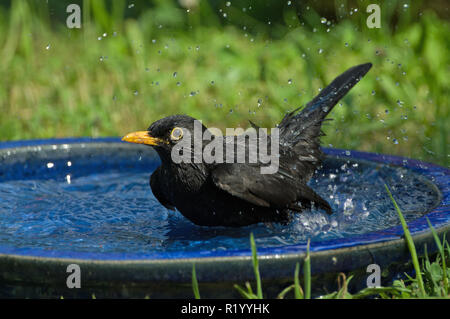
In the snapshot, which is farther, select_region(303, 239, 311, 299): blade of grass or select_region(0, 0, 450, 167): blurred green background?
select_region(0, 0, 450, 167): blurred green background

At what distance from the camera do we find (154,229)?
3820mm

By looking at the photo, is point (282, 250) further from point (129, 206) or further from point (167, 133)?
point (129, 206)

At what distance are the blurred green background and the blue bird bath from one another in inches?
53.2

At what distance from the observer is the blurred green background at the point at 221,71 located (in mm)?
6492

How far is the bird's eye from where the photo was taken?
3.60 metres

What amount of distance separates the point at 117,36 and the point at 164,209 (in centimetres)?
439

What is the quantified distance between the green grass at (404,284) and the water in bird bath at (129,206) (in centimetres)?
66

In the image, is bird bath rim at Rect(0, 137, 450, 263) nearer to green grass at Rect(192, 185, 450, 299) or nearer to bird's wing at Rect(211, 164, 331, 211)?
green grass at Rect(192, 185, 450, 299)

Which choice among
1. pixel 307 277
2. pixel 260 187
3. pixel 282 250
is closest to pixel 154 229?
pixel 260 187

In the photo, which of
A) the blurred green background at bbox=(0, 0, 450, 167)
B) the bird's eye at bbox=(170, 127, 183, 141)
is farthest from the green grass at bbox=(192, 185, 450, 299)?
the blurred green background at bbox=(0, 0, 450, 167)

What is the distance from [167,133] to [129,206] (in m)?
0.89

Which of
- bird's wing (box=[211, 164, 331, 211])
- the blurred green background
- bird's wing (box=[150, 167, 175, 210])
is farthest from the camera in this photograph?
the blurred green background

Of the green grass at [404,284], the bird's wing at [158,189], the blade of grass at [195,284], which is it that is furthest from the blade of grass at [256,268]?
the bird's wing at [158,189]

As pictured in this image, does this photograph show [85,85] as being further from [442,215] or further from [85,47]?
[442,215]
